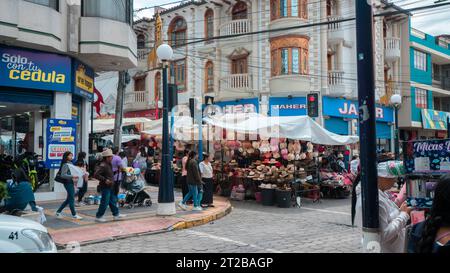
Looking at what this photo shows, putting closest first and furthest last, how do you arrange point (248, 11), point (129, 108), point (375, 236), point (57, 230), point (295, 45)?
point (375, 236) < point (57, 230) < point (295, 45) < point (248, 11) < point (129, 108)

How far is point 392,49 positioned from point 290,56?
10.2m

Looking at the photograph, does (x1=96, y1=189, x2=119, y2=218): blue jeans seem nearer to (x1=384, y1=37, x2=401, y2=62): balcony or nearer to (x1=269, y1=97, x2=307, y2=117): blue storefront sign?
(x1=269, y1=97, x2=307, y2=117): blue storefront sign

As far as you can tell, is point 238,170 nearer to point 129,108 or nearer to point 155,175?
point 155,175

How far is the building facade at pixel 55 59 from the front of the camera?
11.9m

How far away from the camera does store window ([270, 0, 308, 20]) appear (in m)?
23.2

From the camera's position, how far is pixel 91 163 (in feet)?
65.5

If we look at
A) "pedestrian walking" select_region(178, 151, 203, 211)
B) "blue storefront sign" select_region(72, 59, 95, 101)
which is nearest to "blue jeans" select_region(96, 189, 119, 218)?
"pedestrian walking" select_region(178, 151, 203, 211)

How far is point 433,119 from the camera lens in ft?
109

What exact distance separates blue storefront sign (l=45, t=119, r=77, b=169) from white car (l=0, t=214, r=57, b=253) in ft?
29.0

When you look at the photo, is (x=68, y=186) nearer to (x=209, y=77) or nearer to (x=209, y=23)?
(x=209, y=77)

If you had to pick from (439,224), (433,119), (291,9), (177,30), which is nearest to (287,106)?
(291,9)

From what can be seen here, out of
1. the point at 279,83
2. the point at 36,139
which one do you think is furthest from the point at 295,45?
the point at 36,139

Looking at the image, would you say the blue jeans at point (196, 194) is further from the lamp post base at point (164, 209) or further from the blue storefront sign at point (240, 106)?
the blue storefront sign at point (240, 106)

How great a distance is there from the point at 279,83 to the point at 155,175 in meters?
8.59
